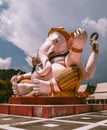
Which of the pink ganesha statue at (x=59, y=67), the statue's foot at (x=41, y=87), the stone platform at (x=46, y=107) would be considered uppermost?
the pink ganesha statue at (x=59, y=67)

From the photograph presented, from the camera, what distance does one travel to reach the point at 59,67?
14.5 metres

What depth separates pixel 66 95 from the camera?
13.9 m

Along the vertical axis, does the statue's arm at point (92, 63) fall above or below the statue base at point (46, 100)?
above

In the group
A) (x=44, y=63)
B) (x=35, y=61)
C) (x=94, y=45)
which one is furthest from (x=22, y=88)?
(x=94, y=45)

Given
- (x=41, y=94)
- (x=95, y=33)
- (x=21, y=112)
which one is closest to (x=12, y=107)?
(x=21, y=112)

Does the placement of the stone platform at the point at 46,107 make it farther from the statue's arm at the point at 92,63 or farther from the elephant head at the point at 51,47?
the elephant head at the point at 51,47

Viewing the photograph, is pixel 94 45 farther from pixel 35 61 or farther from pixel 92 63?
pixel 35 61

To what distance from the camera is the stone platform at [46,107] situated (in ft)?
36.5

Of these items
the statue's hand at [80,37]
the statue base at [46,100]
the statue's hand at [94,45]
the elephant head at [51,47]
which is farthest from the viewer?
the statue's hand at [94,45]

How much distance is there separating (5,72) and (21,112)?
37.4 metres

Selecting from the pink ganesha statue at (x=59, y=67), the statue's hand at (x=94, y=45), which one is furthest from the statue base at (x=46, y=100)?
the statue's hand at (x=94, y=45)

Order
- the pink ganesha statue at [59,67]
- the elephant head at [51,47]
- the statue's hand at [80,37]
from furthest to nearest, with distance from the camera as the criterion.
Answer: the elephant head at [51,47], the pink ganesha statue at [59,67], the statue's hand at [80,37]

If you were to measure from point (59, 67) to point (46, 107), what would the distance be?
4.13 meters

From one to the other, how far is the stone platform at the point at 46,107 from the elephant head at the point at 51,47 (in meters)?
1.94
